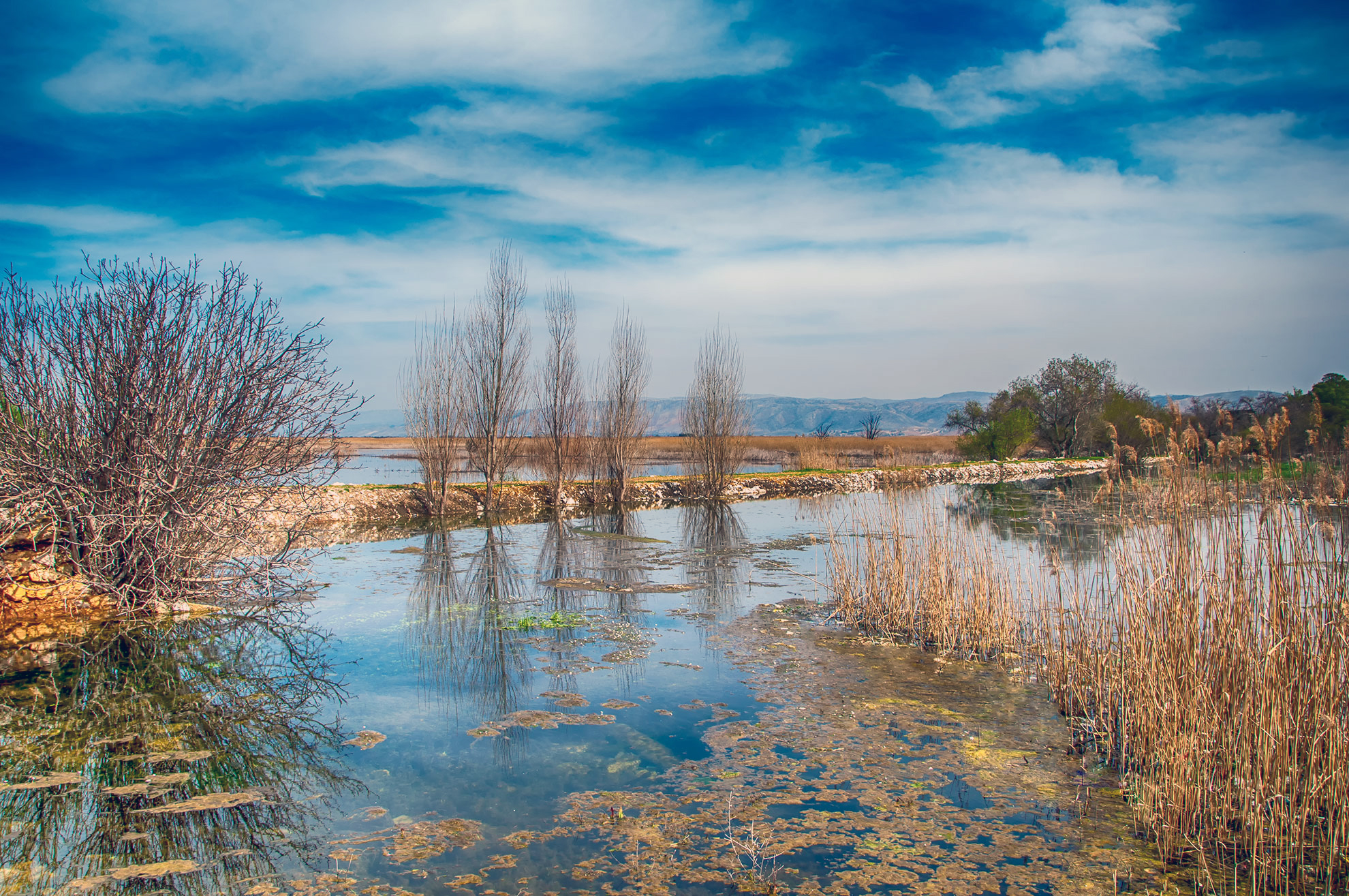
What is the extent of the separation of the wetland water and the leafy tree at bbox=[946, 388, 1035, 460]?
3633cm

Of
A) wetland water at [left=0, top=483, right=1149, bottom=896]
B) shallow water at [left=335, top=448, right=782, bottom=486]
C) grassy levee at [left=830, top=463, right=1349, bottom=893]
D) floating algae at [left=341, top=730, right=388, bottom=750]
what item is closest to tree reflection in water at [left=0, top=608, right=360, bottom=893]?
wetland water at [left=0, top=483, right=1149, bottom=896]

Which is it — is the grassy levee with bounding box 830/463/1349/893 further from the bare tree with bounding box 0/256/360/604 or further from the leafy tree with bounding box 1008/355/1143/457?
the leafy tree with bounding box 1008/355/1143/457

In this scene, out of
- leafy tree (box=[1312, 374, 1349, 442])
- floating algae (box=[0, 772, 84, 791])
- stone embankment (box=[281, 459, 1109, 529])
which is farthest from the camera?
leafy tree (box=[1312, 374, 1349, 442])

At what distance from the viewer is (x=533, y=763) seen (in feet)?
16.0

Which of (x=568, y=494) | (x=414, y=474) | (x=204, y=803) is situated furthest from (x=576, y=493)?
(x=204, y=803)

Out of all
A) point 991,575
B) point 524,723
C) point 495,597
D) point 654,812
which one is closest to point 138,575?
point 495,597

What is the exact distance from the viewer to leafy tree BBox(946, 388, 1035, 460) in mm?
40625

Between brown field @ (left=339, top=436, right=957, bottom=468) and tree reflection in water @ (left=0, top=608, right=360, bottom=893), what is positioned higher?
brown field @ (left=339, top=436, right=957, bottom=468)

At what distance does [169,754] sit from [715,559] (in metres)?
9.30

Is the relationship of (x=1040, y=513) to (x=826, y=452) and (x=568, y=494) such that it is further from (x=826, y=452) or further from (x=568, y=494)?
(x=826, y=452)

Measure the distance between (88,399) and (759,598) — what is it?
27.4ft

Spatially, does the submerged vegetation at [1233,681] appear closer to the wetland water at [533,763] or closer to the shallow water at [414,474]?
the wetland water at [533,763]

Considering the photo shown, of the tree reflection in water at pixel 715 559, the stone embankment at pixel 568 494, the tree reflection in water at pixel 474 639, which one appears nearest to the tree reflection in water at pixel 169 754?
the tree reflection in water at pixel 474 639

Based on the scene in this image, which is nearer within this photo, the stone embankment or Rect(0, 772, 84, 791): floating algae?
Rect(0, 772, 84, 791): floating algae
